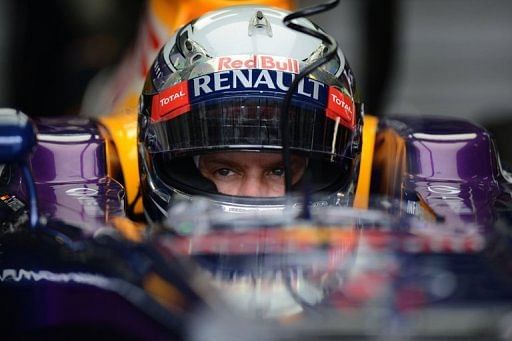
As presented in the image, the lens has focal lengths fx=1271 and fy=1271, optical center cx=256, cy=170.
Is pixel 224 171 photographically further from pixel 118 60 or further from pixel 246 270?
pixel 118 60

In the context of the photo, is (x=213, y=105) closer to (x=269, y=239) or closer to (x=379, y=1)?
(x=269, y=239)

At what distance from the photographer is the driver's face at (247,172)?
346 centimetres

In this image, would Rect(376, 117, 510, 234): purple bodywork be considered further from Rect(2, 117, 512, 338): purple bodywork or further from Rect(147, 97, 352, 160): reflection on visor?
Rect(147, 97, 352, 160): reflection on visor

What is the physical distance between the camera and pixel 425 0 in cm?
1009

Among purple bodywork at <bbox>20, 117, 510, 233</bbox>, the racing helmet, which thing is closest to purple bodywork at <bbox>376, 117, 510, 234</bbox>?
purple bodywork at <bbox>20, 117, 510, 233</bbox>

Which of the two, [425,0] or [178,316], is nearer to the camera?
[178,316]

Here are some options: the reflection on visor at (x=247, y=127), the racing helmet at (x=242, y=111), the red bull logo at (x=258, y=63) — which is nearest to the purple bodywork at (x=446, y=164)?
the racing helmet at (x=242, y=111)

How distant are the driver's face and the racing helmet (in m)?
0.03

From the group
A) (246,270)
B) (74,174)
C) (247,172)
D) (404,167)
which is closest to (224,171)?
(247,172)

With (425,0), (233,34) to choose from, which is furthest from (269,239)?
(425,0)

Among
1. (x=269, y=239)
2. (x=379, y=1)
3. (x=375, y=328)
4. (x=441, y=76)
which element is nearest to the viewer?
(x=375, y=328)

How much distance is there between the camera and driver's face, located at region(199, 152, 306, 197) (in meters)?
3.46

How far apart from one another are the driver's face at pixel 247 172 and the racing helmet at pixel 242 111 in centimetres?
3

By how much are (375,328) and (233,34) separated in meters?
1.59
